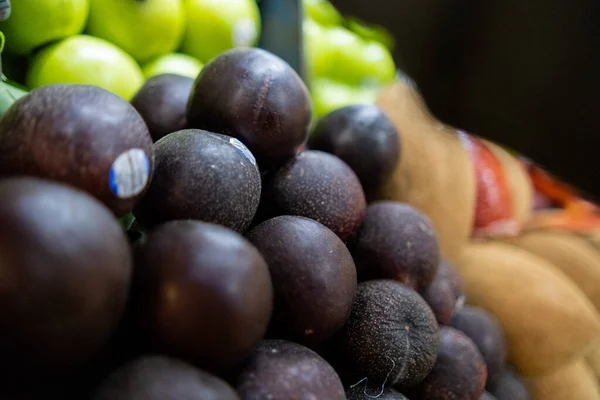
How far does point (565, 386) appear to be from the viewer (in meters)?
1.02

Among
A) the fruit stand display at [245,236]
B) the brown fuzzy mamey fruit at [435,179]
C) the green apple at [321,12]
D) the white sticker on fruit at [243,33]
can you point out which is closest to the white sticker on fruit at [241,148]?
the fruit stand display at [245,236]

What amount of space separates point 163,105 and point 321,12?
110cm

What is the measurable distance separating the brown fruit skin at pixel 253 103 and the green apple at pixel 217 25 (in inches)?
19.4

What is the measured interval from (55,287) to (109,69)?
701 millimetres

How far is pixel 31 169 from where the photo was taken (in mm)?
473

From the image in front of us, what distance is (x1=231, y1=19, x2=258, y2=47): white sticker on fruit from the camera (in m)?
1.20

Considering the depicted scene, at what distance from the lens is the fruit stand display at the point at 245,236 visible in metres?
0.41

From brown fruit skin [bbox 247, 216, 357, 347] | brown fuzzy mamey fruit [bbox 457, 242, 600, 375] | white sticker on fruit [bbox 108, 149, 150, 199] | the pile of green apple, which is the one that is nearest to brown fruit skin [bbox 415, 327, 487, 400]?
brown fruit skin [bbox 247, 216, 357, 347]

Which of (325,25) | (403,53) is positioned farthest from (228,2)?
(325,25)

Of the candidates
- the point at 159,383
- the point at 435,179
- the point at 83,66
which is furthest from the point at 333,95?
the point at 159,383

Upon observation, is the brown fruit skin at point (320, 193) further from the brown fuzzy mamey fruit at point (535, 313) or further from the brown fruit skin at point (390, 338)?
the brown fuzzy mamey fruit at point (535, 313)

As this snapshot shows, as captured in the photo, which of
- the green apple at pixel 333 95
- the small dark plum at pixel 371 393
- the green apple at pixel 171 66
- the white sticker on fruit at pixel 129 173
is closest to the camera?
the white sticker on fruit at pixel 129 173

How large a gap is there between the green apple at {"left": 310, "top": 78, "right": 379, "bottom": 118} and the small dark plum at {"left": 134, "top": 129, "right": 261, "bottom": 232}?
85cm

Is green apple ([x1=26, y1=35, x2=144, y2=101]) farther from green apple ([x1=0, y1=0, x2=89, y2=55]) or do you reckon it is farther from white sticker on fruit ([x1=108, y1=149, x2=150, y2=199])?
white sticker on fruit ([x1=108, y1=149, x2=150, y2=199])
